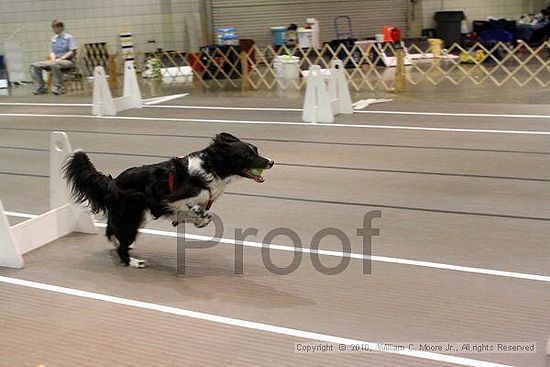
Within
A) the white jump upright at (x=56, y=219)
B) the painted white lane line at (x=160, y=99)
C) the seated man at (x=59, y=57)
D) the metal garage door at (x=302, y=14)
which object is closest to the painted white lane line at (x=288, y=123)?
the painted white lane line at (x=160, y=99)

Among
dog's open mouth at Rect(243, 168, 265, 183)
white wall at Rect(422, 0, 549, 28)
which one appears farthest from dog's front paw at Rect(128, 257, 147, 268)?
white wall at Rect(422, 0, 549, 28)

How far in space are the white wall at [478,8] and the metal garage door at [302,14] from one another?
2.60 ft

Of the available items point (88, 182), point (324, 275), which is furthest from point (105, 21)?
point (324, 275)

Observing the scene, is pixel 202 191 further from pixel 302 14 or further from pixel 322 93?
pixel 302 14

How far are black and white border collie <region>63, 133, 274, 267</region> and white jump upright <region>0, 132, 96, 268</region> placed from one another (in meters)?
0.58

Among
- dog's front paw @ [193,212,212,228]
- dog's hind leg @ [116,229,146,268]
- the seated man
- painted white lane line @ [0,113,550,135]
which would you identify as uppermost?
the seated man

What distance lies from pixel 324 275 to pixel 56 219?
211cm

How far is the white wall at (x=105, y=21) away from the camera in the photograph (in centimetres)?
1772

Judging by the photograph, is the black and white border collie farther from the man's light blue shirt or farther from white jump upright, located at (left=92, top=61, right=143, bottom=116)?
the man's light blue shirt

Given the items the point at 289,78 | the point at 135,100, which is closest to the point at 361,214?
the point at 135,100

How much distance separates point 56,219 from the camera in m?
4.69

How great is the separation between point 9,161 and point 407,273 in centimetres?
555

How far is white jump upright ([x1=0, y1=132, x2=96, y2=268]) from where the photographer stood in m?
4.44

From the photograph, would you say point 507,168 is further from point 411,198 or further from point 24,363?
point 24,363
